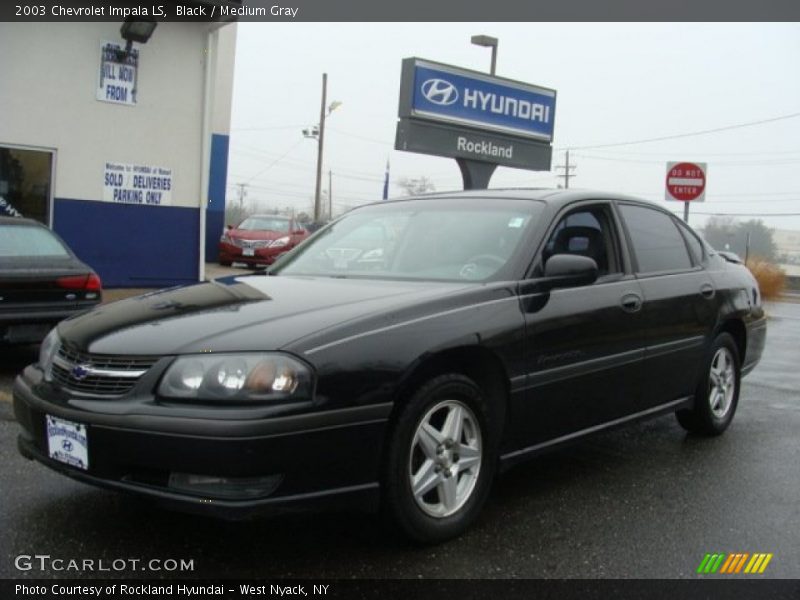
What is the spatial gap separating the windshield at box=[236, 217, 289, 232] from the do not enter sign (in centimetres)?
999

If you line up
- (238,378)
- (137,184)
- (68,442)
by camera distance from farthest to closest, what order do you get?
(137,184), (68,442), (238,378)

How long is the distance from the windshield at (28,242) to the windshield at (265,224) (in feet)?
41.5

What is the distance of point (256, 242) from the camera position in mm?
18828

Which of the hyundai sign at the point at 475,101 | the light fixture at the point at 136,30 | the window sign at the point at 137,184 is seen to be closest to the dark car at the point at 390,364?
the light fixture at the point at 136,30

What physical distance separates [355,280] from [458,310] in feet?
2.32

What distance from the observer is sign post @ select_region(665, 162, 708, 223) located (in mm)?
13375

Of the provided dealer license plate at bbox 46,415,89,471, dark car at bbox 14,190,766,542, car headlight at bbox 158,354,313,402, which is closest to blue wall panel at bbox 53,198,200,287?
dark car at bbox 14,190,766,542

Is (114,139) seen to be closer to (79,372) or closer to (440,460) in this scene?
(79,372)

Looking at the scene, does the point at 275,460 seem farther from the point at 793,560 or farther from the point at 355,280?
the point at 793,560

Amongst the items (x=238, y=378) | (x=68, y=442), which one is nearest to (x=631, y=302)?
(x=238, y=378)

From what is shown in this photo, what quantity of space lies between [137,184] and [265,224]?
7.96 metres

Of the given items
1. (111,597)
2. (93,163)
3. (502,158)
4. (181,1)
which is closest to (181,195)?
(93,163)

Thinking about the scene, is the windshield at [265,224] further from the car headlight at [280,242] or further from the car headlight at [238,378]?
the car headlight at [238,378]

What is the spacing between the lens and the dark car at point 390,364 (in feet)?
9.36
